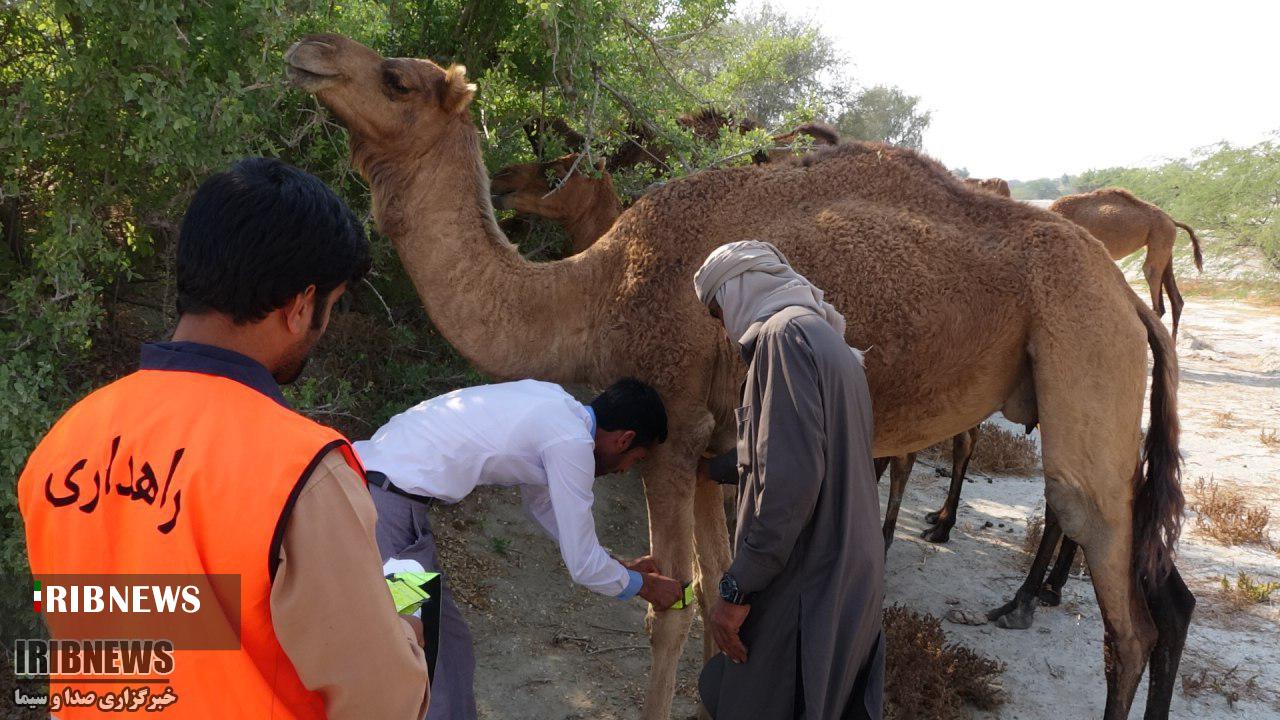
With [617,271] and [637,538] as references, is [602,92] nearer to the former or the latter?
[617,271]

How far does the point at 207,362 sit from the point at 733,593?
1.94m

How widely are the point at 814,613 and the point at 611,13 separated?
12.2 ft

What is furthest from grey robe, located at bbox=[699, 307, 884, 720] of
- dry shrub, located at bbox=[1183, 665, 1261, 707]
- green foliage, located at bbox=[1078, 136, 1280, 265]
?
A: green foliage, located at bbox=[1078, 136, 1280, 265]

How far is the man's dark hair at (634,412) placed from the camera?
11.4ft

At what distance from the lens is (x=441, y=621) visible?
2.94 metres

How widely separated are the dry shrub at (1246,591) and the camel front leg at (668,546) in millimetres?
4623

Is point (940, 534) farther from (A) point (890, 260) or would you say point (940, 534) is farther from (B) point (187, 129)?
(B) point (187, 129)

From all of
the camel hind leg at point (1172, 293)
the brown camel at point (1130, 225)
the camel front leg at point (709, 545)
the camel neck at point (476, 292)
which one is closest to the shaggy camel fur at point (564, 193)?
the camel neck at point (476, 292)

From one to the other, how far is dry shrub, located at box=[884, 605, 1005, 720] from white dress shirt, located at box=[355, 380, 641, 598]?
82.0 inches

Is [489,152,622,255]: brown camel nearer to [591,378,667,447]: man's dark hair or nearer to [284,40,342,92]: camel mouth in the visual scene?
[284,40,342,92]: camel mouth

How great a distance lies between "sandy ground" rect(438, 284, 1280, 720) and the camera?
4.70 m

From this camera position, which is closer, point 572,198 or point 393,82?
point 393,82

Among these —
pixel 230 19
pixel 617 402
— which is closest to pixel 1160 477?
pixel 617 402

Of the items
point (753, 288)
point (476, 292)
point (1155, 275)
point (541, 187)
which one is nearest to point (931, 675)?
point (753, 288)
